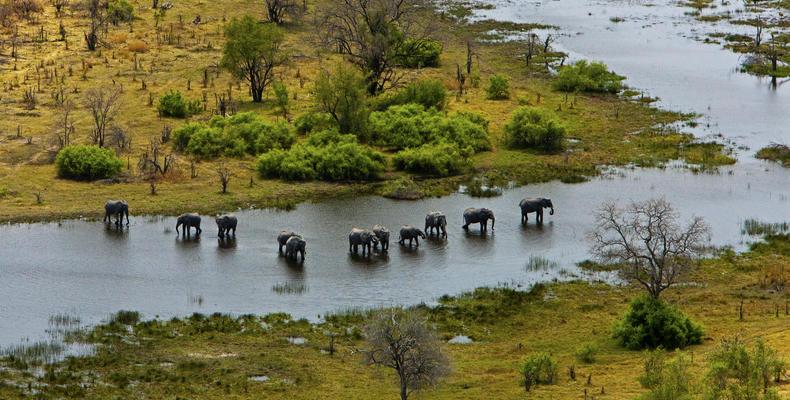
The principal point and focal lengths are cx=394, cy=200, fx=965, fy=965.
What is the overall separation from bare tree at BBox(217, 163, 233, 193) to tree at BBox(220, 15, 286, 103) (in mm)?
15462

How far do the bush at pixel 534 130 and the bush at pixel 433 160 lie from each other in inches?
244

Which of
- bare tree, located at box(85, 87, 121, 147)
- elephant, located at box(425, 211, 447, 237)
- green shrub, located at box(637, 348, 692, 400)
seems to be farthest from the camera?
bare tree, located at box(85, 87, 121, 147)

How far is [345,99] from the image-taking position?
205ft

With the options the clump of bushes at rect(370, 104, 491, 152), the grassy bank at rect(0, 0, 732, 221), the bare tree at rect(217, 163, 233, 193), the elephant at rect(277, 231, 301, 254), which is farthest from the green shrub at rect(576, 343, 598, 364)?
the clump of bushes at rect(370, 104, 491, 152)

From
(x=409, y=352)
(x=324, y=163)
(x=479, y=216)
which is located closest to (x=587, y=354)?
(x=409, y=352)

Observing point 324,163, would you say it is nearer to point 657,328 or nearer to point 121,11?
point 657,328

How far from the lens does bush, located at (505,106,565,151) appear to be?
207 feet

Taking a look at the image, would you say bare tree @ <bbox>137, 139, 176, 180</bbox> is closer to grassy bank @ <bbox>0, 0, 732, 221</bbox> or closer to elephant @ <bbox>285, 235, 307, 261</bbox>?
grassy bank @ <bbox>0, 0, 732, 221</bbox>

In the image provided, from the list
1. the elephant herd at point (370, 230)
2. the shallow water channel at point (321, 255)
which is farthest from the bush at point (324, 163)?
the elephant herd at point (370, 230)

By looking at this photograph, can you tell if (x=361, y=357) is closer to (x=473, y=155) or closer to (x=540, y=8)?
(x=473, y=155)

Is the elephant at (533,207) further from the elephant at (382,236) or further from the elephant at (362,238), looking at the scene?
the elephant at (362,238)

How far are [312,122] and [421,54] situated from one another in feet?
77.7

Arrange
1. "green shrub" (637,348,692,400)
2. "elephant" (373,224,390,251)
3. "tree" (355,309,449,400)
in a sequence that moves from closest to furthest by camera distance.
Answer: "green shrub" (637,348,692,400), "tree" (355,309,449,400), "elephant" (373,224,390,251)

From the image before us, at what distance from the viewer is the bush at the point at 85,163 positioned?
54219mm
